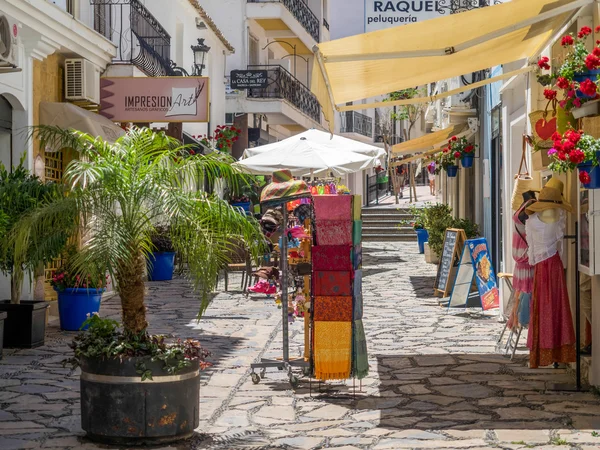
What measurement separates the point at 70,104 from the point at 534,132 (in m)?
7.16

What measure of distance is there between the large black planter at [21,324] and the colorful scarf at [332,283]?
3849mm

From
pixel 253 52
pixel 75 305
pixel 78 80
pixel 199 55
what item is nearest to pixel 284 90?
pixel 253 52

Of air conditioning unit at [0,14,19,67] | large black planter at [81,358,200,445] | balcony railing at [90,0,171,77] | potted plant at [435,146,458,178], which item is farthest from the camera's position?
potted plant at [435,146,458,178]

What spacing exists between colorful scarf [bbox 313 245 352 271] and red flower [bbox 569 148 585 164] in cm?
243

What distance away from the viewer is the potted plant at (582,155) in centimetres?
658

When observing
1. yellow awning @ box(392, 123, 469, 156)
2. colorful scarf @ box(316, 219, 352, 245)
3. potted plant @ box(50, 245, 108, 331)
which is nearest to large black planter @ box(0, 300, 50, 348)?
potted plant @ box(50, 245, 108, 331)

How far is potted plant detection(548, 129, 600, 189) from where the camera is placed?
21.6 feet

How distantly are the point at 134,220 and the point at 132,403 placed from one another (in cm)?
124

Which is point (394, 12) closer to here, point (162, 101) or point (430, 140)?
point (162, 101)

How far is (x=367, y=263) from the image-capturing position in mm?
23953

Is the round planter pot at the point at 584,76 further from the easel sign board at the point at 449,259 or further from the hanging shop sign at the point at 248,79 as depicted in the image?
the hanging shop sign at the point at 248,79

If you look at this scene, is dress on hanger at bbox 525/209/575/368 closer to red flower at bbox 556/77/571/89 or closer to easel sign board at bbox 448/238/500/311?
red flower at bbox 556/77/571/89

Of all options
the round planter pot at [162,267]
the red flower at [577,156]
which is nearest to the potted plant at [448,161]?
the round planter pot at [162,267]

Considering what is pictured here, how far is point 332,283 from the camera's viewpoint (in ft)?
27.8
